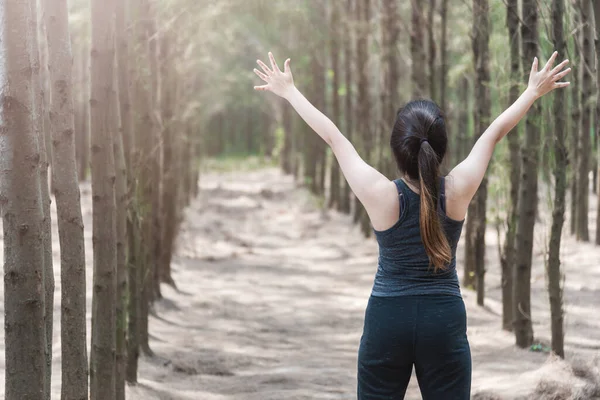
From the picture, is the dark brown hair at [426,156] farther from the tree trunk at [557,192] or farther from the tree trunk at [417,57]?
the tree trunk at [417,57]

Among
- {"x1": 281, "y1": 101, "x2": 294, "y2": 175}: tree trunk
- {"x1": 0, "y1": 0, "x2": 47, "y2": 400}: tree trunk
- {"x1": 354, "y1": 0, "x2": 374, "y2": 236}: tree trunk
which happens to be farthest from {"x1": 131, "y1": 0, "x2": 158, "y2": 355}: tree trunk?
{"x1": 281, "y1": 101, "x2": 294, "y2": 175}: tree trunk

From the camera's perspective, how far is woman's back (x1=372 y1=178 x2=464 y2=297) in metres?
2.99

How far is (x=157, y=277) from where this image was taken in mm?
12008

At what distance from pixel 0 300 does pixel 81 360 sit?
6.33 metres

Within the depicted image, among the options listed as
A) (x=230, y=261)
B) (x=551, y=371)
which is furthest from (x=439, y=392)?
(x=230, y=261)

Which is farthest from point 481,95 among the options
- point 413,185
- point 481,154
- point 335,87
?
point 335,87

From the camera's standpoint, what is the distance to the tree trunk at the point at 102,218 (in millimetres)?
5375

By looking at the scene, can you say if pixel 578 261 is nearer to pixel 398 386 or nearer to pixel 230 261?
pixel 230 261

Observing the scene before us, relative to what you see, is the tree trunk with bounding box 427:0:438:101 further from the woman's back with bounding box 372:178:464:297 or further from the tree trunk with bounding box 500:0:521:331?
the woman's back with bounding box 372:178:464:297

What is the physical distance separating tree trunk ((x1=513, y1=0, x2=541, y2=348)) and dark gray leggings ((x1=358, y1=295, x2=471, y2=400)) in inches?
222

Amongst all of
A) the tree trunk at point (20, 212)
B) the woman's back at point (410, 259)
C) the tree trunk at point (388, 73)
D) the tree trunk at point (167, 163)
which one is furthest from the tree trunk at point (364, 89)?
the woman's back at point (410, 259)

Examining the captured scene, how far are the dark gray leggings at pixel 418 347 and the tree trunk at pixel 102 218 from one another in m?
2.84

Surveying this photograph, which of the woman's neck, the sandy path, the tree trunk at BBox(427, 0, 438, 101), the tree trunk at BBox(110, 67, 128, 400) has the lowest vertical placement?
the sandy path

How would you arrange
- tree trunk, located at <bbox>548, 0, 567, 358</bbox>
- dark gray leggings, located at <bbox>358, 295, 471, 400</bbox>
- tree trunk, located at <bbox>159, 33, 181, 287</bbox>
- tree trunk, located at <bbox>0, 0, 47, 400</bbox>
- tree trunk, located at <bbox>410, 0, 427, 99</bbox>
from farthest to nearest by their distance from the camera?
tree trunk, located at <bbox>410, 0, 427, 99</bbox> → tree trunk, located at <bbox>159, 33, 181, 287</bbox> → tree trunk, located at <bbox>548, 0, 567, 358</bbox> → tree trunk, located at <bbox>0, 0, 47, 400</bbox> → dark gray leggings, located at <bbox>358, 295, 471, 400</bbox>
